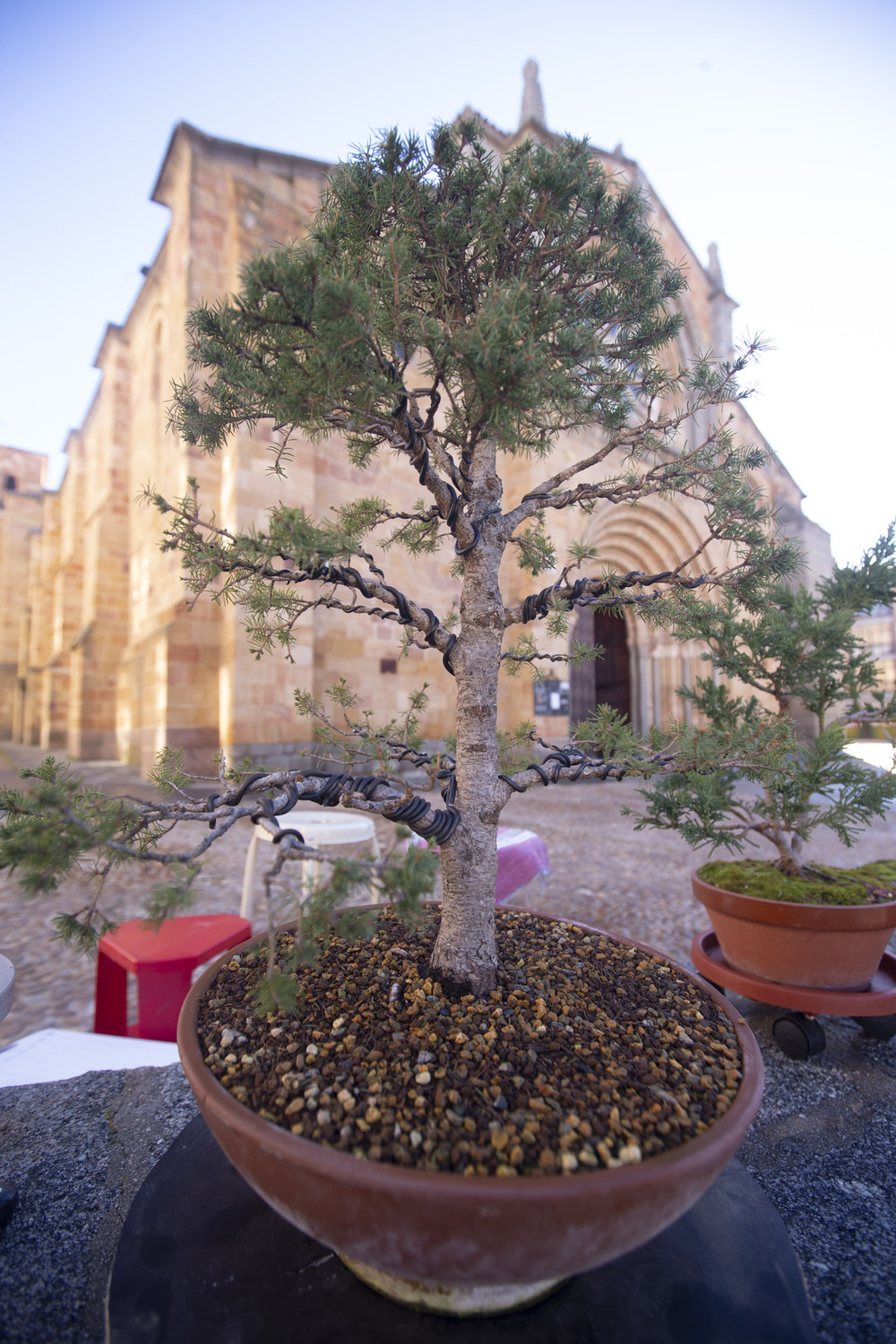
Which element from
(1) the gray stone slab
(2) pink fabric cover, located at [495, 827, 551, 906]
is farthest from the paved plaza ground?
(2) pink fabric cover, located at [495, 827, 551, 906]

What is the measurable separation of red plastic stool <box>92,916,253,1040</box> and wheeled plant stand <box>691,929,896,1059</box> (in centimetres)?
165

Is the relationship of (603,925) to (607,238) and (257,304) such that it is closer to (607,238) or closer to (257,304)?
(607,238)

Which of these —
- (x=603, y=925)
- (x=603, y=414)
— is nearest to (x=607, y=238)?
(x=603, y=414)

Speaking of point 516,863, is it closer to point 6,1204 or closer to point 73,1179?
point 73,1179

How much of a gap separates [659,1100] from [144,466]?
1147 cm

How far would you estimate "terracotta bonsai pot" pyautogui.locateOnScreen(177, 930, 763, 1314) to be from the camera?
0.71 meters

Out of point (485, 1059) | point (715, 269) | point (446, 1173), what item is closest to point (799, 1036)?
point (485, 1059)

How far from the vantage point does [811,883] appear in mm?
2174

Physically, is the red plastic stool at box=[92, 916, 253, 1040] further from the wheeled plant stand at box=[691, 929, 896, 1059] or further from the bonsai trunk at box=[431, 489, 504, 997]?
the wheeled plant stand at box=[691, 929, 896, 1059]

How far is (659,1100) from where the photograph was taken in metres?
0.91

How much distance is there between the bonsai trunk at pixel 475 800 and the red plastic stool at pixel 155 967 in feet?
3.67

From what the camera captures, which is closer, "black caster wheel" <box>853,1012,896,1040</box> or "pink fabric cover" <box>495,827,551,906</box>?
"black caster wheel" <box>853,1012,896,1040</box>

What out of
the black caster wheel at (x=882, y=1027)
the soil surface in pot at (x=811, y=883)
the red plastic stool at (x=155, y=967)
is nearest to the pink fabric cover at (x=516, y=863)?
the soil surface in pot at (x=811, y=883)

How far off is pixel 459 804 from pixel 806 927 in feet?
4.60
